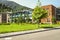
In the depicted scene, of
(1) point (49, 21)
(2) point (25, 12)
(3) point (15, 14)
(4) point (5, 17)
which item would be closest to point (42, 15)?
(1) point (49, 21)

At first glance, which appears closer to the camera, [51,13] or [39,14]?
[39,14]

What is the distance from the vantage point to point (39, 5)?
119 ft

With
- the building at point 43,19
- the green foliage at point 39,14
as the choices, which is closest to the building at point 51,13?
the building at point 43,19

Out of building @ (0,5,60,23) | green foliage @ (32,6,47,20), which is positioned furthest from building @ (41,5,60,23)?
green foliage @ (32,6,47,20)

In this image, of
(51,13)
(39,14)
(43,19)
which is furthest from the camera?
(43,19)

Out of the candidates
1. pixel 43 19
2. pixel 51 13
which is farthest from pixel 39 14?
pixel 43 19

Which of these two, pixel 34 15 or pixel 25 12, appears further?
pixel 25 12

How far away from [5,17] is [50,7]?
112ft

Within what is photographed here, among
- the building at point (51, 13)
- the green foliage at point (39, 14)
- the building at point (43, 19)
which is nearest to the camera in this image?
the green foliage at point (39, 14)

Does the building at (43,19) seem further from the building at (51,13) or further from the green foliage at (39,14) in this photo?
the green foliage at (39,14)

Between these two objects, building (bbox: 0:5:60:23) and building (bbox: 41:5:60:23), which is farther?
building (bbox: 0:5:60:23)

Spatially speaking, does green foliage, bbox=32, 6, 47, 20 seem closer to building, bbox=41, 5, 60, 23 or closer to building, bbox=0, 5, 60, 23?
building, bbox=0, 5, 60, 23

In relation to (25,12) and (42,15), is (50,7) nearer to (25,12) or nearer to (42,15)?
(25,12)

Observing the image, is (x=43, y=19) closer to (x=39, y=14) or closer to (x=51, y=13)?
(x=51, y=13)
